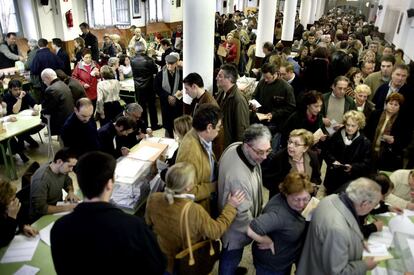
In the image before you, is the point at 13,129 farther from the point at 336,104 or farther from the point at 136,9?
the point at 136,9

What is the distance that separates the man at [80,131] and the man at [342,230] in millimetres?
2609

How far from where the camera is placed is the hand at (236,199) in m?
2.27

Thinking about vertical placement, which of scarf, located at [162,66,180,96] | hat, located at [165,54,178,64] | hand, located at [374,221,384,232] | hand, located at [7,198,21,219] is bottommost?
hand, located at [374,221,384,232]

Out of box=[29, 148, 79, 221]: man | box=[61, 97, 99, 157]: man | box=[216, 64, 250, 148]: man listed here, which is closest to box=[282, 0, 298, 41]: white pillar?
box=[216, 64, 250, 148]: man

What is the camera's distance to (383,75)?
186 inches

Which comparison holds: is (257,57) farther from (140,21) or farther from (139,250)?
(139,250)

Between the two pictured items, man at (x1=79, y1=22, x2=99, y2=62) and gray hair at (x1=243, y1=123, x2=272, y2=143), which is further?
man at (x1=79, y1=22, x2=99, y2=62)

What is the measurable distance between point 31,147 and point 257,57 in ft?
20.6

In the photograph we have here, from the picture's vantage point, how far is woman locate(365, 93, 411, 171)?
148 inches

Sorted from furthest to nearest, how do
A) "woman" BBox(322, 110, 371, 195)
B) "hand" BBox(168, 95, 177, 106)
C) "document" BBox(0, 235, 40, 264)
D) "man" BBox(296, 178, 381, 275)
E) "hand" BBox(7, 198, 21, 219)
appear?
"hand" BBox(168, 95, 177, 106) → "woman" BBox(322, 110, 371, 195) → "hand" BBox(7, 198, 21, 219) → "document" BBox(0, 235, 40, 264) → "man" BBox(296, 178, 381, 275)

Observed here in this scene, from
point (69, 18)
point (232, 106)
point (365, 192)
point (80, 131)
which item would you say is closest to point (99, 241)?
point (365, 192)

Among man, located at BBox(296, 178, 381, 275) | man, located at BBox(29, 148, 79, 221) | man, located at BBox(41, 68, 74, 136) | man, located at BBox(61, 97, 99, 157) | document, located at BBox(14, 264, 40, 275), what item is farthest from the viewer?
man, located at BBox(41, 68, 74, 136)

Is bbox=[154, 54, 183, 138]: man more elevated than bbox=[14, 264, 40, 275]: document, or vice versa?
bbox=[154, 54, 183, 138]: man

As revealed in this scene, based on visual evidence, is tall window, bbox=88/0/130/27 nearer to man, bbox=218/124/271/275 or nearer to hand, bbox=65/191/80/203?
hand, bbox=65/191/80/203
